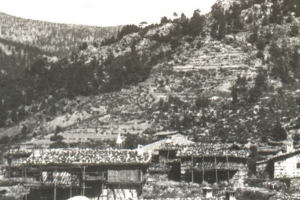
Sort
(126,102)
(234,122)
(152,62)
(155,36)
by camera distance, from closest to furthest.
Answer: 1. (234,122)
2. (126,102)
3. (152,62)
4. (155,36)

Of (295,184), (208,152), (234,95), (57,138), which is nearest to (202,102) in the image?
(234,95)

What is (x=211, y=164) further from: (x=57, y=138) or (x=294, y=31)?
(x=294, y=31)

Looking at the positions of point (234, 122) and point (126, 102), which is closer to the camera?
point (234, 122)

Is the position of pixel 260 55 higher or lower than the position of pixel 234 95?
higher

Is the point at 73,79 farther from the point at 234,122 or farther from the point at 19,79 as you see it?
the point at 234,122

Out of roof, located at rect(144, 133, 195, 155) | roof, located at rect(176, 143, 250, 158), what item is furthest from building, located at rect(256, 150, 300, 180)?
roof, located at rect(144, 133, 195, 155)

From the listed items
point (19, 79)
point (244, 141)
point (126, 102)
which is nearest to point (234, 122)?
point (244, 141)

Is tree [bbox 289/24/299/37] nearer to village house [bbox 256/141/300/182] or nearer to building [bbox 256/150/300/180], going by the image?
village house [bbox 256/141/300/182]
